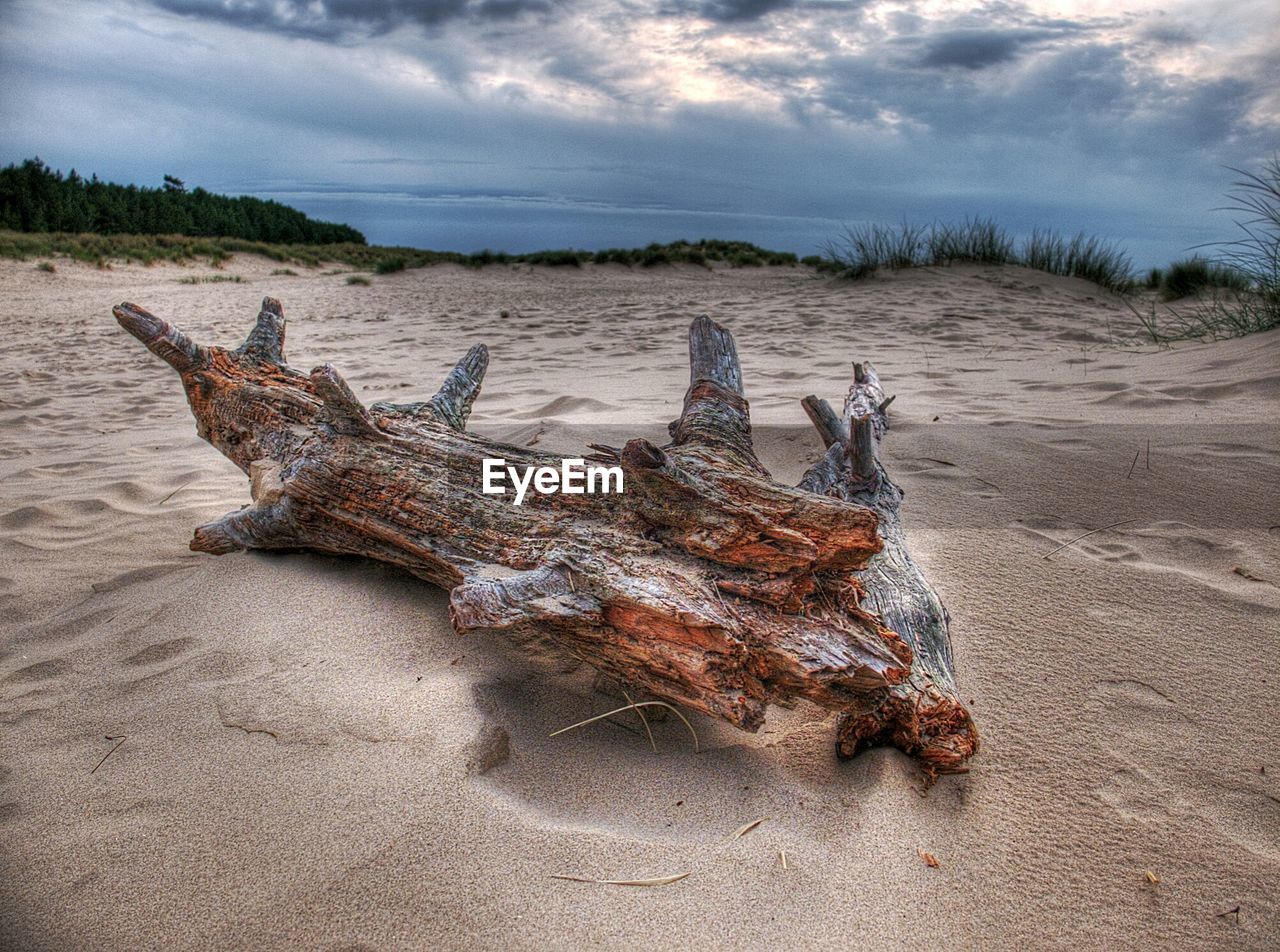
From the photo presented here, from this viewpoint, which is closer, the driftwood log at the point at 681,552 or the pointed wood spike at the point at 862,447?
the driftwood log at the point at 681,552

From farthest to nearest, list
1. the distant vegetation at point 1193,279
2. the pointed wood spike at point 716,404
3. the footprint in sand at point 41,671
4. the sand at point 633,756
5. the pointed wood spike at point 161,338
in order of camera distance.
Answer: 1. the distant vegetation at point 1193,279
2. the pointed wood spike at point 161,338
3. the pointed wood spike at point 716,404
4. the footprint in sand at point 41,671
5. the sand at point 633,756

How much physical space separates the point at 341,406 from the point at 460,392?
0.77 m

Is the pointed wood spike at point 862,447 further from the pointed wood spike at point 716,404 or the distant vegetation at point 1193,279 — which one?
the distant vegetation at point 1193,279

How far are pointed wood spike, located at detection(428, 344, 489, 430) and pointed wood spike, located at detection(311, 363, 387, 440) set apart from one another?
34cm

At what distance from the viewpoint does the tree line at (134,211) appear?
22.3 metres

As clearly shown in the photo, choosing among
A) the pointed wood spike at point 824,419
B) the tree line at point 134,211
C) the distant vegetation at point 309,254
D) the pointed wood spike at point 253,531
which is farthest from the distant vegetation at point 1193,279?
the tree line at point 134,211

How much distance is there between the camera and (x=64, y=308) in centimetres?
1173

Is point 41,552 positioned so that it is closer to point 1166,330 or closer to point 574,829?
point 574,829

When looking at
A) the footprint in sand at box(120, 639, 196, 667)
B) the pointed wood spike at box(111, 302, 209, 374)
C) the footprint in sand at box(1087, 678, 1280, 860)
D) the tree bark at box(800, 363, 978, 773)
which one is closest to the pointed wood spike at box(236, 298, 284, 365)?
the pointed wood spike at box(111, 302, 209, 374)

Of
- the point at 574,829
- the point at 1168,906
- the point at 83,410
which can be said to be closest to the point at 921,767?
the point at 1168,906

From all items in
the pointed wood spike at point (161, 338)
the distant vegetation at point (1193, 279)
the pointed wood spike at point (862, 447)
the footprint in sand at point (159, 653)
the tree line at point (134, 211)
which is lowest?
the footprint in sand at point (159, 653)

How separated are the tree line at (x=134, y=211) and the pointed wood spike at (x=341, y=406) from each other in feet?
85.9

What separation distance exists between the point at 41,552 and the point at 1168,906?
3.77m

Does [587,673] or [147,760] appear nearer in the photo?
[147,760]
